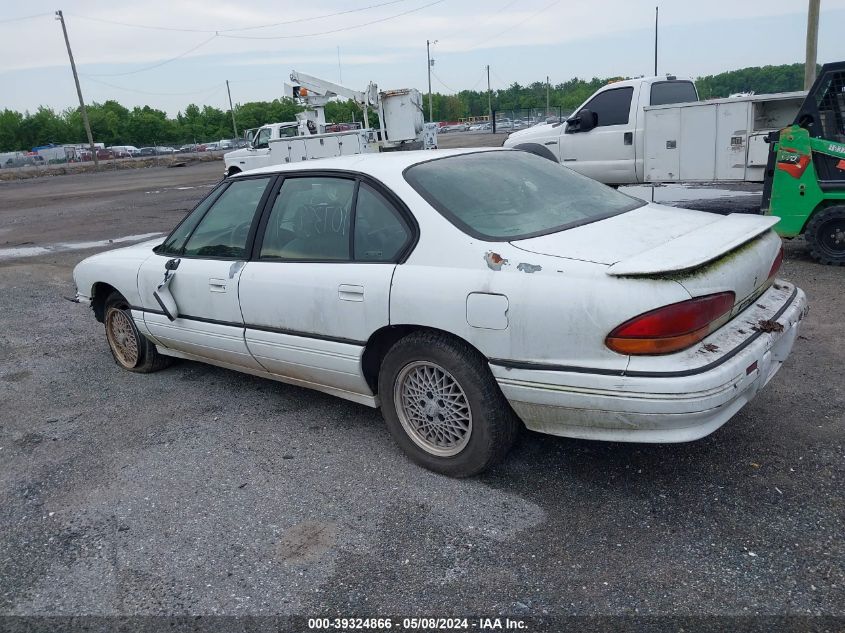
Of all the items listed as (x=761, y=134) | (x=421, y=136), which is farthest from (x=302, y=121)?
(x=761, y=134)

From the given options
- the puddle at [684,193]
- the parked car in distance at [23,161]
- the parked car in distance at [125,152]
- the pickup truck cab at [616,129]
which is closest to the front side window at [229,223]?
the pickup truck cab at [616,129]

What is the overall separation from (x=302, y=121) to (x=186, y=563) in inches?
804

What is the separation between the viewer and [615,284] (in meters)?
2.80

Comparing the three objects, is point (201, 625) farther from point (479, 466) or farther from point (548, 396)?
point (548, 396)

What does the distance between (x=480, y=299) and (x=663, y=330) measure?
79cm

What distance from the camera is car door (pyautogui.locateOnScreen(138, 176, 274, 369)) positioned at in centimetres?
429

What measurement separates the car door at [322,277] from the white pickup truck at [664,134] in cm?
→ 419

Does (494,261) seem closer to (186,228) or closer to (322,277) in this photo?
(322,277)

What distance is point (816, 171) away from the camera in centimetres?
714

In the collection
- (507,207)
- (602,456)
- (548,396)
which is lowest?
(602,456)

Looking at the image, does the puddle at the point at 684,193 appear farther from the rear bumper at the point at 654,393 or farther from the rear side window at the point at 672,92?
the rear bumper at the point at 654,393

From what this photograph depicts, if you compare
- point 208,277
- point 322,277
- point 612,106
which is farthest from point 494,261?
point 612,106

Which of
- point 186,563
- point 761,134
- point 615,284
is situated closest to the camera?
point 615,284

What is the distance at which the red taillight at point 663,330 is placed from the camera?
2.74m
